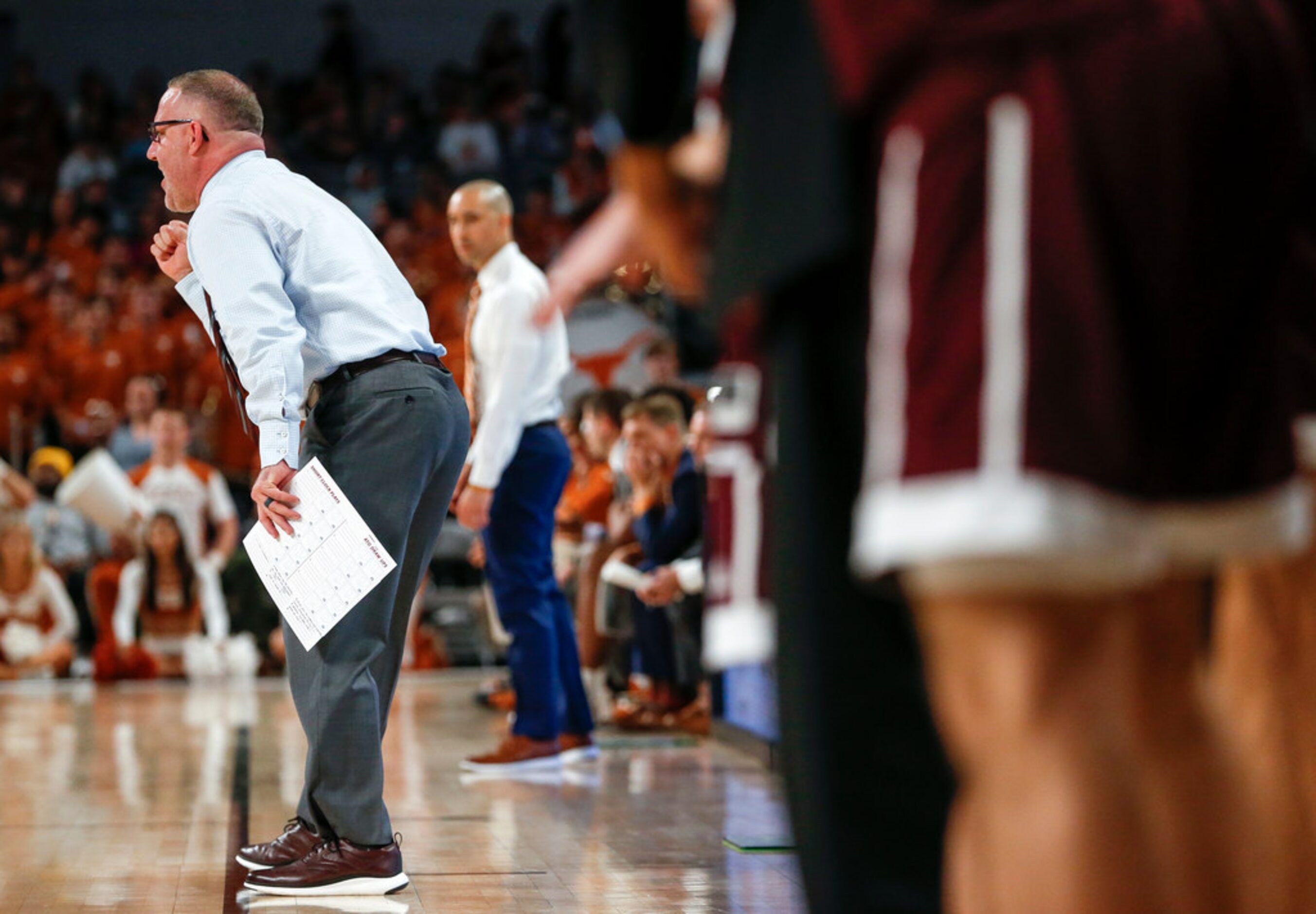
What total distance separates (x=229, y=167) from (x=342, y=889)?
54.1 inches

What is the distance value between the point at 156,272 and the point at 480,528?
8.55 metres

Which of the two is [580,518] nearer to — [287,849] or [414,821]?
[414,821]

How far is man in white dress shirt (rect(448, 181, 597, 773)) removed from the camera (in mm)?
4664

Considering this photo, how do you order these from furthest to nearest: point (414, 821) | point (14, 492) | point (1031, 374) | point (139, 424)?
point (139, 424)
point (14, 492)
point (414, 821)
point (1031, 374)

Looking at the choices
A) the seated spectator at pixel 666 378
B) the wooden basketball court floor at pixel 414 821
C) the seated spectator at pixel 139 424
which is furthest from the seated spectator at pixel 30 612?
the seated spectator at pixel 666 378

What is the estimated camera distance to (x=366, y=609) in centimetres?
296

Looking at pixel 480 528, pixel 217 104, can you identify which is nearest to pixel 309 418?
pixel 217 104

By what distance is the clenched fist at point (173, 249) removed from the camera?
3.19 metres

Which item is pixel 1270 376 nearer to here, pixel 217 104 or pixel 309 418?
pixel 309 418

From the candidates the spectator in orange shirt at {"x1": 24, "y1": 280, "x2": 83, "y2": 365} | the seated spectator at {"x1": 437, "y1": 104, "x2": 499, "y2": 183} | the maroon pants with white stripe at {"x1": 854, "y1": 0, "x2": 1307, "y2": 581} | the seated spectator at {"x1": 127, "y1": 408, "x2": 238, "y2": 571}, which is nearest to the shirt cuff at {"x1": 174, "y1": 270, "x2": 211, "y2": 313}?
the maroon pants with white stripe at {"x1": 854, "y1": 0, "x2": 1307, "y2": 581}

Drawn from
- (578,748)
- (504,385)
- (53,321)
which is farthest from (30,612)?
(504,385)

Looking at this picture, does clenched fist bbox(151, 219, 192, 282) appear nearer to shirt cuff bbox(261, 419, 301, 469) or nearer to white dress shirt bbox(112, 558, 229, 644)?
shirt cuff bbox(261, 419, 301, 469)

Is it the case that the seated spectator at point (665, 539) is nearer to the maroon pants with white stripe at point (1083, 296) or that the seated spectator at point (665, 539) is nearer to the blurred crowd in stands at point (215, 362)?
the blurred crowd in stands at point (215, 362)

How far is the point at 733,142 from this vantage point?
3.56ft
